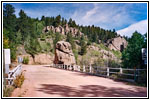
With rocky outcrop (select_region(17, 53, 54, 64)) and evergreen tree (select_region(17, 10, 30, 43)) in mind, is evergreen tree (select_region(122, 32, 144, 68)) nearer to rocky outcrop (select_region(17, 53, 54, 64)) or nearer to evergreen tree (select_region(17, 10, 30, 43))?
rocky outcrop (select_region(17, 53, 54, 64))

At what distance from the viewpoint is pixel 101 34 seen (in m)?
82.7

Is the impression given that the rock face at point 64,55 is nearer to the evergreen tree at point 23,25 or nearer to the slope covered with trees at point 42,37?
the slope covered with trees at point 42,37

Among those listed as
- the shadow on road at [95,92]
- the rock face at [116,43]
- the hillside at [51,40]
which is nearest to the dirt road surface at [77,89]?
the shadow on road at [95,92]

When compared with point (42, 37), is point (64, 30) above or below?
above

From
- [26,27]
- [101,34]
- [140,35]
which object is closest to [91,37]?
[101,34]

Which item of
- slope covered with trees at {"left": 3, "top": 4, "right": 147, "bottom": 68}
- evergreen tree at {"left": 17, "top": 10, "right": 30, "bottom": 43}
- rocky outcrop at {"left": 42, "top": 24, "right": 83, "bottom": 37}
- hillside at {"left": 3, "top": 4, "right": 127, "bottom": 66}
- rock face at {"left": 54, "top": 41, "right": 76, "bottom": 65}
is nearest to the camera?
slope covered with trees at {"left": 3, "top": 4, "right": 147, "bottom": 68}

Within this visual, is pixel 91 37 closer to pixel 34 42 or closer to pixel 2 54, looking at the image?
pixel 34 42

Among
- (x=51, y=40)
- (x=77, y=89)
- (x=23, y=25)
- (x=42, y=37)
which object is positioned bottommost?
(x=77, y=89)

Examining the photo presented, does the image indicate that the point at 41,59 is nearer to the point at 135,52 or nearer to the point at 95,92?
the point at 135,52

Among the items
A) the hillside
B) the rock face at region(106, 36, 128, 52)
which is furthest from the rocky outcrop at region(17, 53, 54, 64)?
the rock face at region(106, 36, 128, 52)

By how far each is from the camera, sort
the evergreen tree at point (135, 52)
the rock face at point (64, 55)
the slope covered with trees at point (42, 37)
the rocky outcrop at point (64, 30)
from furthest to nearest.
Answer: the rocky outcrop at point (64, 30) → the rock face at point (64, 55) → the slope covered with trees at point (42, 37) → the evergreen tree at point (135, 52)

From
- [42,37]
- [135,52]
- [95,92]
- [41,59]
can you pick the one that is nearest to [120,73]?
[135,52]

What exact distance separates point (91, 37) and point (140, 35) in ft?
213

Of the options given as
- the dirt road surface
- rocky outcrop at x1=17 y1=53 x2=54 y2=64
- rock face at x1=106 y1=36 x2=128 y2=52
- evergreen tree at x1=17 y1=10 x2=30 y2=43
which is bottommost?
rocky outcrop at x1=17 y1=53 x2=54 y2=64
